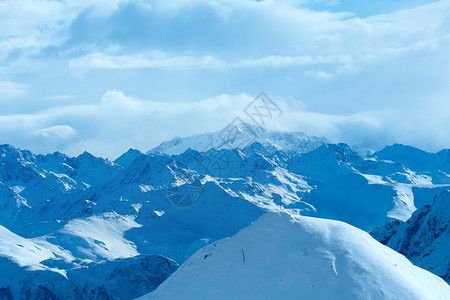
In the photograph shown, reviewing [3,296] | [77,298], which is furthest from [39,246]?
[77,298]

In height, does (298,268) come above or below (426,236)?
above

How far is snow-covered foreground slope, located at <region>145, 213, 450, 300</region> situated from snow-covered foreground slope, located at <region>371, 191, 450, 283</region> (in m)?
71.7

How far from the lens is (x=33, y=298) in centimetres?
13425

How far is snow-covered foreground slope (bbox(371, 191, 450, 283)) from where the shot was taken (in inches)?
3787

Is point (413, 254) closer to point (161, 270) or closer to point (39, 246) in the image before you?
point (161, 270)

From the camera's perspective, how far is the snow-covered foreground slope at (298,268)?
23.6 meters

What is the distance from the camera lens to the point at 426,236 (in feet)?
349

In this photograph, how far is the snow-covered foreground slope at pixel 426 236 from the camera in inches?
3787

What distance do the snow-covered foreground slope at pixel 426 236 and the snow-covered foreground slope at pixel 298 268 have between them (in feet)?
235

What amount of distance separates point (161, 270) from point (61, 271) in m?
32.1

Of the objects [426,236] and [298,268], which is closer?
[298,268]

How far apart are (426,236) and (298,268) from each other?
89076mm

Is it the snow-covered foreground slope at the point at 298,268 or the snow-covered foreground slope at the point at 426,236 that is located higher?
the snow-covered foreground slope at the point at 298,268

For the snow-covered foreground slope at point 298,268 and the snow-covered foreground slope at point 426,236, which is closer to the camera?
the snow-covered foreground slope at point 298,268
